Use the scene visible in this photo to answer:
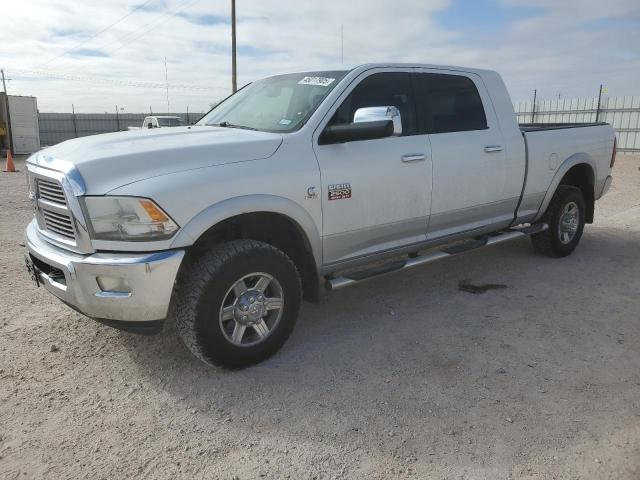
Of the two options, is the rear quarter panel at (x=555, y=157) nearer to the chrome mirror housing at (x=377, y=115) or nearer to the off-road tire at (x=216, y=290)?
the chrome mirror housing at (x=377, y=115)

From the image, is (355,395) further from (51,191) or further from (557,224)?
(557,224)

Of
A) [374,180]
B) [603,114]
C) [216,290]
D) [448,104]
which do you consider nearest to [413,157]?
[374,180]

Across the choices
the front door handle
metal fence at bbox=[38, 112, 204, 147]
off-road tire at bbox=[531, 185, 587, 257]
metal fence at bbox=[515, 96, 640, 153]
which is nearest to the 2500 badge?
the front door handle

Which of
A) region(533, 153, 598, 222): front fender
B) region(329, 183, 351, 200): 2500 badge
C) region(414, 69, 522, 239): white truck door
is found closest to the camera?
region(329, 183, 351, 200): 2500 badge

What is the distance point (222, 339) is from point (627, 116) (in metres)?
20.8

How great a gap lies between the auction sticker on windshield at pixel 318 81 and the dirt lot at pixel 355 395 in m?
1.81

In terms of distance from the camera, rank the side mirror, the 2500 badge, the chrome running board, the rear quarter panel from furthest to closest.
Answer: the rear quarter panel → the chrome running board → the 2500 badge → the side mirror

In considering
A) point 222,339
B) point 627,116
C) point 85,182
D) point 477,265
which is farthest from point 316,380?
point 627,116

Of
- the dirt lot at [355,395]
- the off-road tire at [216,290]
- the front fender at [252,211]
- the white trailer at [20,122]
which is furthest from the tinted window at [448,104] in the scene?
the white trailer at [20,122]

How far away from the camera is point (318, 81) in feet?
12.7

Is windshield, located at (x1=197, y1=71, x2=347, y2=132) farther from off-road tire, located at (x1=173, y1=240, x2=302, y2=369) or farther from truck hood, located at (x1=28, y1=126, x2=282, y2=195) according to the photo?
off-road tire, located at (x1=173, y1=240, x2=302, y2=369)

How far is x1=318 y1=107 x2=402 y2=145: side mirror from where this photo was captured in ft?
10.9

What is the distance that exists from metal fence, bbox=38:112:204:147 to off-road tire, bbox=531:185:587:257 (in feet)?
95.3

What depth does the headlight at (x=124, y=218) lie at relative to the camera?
2723mm
